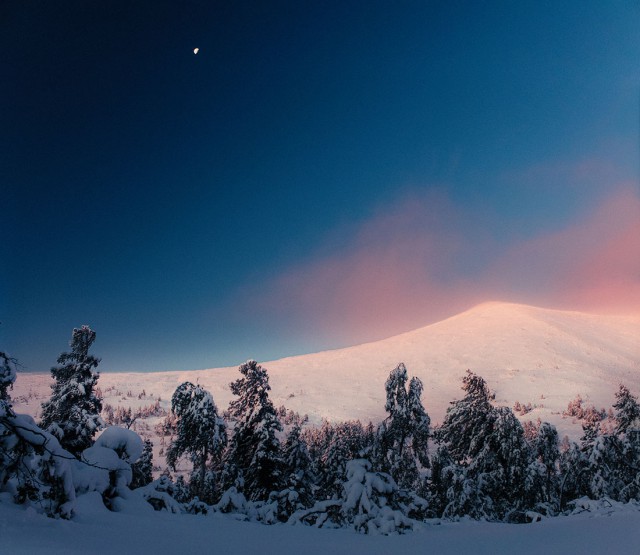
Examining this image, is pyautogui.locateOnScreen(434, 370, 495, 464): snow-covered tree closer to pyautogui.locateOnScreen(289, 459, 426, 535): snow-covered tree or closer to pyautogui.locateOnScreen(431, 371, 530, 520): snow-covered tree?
pyautogui.locateOnScreen(431, 371, 530, 520): snow-covered tree

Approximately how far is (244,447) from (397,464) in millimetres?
10026

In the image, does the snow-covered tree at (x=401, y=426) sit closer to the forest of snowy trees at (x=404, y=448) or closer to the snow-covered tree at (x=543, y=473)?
the forest of snowy trees at (x=404, y=448)

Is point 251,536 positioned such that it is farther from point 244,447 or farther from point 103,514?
point 244,447

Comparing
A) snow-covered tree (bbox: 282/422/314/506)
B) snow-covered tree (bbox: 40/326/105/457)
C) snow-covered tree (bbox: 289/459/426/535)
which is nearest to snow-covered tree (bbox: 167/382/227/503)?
snow-covered tree (bbox: 282/422/314/506)

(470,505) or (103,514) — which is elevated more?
(103,514)

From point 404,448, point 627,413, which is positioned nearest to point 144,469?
point 404,448

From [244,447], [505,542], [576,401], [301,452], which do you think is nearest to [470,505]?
[301,452]

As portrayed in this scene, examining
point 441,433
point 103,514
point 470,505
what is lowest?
point 470,505

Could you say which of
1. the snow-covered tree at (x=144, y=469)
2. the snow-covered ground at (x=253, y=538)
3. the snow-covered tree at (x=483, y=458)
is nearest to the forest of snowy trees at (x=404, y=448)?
the snow-covered tree at (x=483, y=458)

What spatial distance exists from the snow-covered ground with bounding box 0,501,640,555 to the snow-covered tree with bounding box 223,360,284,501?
57.1 ft

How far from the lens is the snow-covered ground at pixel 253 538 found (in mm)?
3701

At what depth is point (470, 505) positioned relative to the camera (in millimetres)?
19594

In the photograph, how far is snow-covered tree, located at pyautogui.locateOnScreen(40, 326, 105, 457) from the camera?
20.8m

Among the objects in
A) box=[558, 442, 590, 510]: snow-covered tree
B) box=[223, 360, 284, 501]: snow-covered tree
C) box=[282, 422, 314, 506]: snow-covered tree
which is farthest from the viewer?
box=[282, 422, 314, 506]: snow-covered tree
